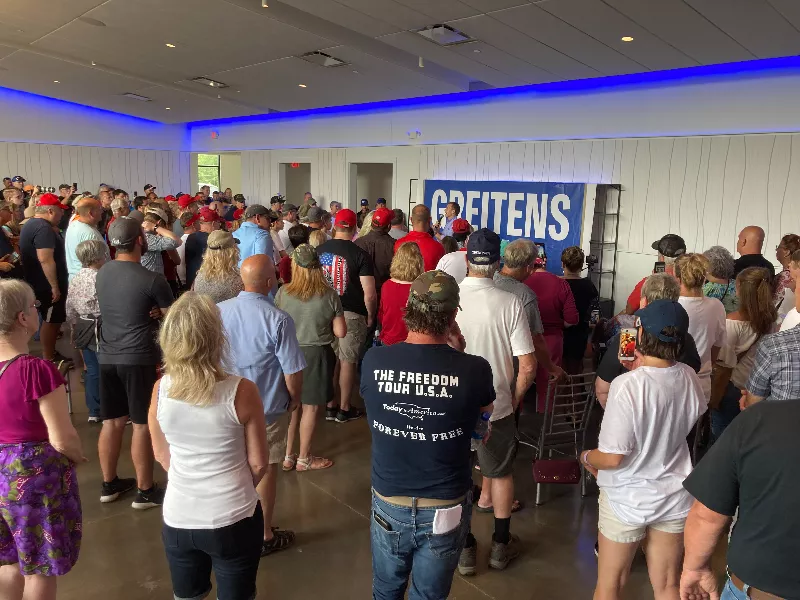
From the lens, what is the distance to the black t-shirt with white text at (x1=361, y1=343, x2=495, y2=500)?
75.7 inches

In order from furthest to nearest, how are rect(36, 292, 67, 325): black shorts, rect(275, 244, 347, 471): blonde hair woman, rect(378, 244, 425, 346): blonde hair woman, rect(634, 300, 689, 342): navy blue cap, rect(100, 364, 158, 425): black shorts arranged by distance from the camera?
1. rect(36, 292, 67, 325): black shorts
2. rect(378, 244, 425, 346): blonde hair woman
3. rect(275, 244, 347, 471): blonde hair woman
4. rect(100, 364, 158, 425): black shorts
5. rect(634, 300, 689, 342): navy blue cap

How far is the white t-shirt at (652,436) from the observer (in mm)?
2150

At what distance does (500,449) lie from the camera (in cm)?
304

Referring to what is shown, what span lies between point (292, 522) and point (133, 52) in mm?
8915

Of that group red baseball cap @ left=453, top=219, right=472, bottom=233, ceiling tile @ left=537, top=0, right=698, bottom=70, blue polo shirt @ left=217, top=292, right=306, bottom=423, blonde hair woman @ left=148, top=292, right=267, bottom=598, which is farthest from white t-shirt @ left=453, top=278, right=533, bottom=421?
ceiling tile @ left=537, top=0, right=698, bottom=70

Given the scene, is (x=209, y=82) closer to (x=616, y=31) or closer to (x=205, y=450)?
(x=616, y=31)

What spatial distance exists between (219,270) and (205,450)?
2.04m

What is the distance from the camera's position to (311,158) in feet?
48.3

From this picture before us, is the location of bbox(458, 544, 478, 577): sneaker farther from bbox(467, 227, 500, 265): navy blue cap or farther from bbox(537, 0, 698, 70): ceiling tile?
bbox(537, 0, 698, 70): ceiling tile

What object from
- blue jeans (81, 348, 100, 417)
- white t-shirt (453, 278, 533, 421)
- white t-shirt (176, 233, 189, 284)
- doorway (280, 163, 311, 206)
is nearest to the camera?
white t-shirt (453, 278, 533, 421)

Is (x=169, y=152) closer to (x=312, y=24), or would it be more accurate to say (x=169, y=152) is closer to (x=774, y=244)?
(x=312, y=24)

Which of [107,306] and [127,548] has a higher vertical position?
[107,306]

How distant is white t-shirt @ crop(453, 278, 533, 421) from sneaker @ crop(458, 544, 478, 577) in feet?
2.58

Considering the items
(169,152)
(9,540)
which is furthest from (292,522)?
(169,152)
